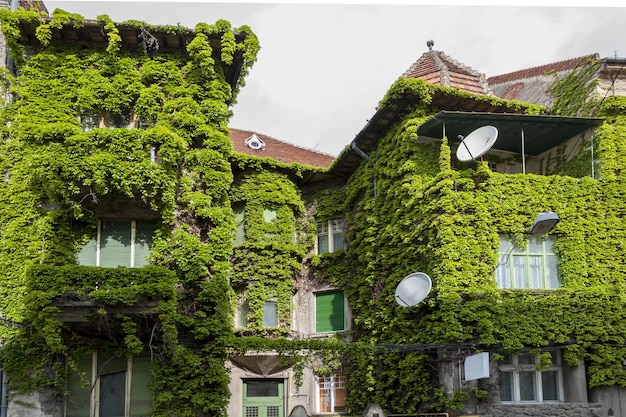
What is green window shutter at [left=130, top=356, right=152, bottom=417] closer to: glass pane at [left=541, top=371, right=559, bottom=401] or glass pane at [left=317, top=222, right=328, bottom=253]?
glass pane at [left=317, top=222, right=328, bottom=253]

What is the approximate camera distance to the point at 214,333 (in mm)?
19984

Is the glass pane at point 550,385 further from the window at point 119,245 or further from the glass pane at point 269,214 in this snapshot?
the window at point 119,245

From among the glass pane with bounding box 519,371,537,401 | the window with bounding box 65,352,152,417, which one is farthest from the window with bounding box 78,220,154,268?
the glass pane with bounding box 519,371,537,401

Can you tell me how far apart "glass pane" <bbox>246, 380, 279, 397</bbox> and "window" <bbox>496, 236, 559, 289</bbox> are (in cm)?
890

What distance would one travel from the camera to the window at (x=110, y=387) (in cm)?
1939

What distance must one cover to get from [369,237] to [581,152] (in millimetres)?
6955

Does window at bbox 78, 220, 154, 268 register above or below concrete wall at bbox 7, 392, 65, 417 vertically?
above

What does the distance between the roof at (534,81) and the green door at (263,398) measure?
1369 centimetres

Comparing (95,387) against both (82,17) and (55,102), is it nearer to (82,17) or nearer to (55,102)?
(55,102)

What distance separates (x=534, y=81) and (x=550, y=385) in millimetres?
13504

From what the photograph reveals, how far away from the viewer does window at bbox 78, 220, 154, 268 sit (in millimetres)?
20172

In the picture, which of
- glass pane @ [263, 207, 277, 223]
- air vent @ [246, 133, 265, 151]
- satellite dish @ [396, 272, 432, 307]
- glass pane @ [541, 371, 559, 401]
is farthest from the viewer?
air vent @ [246, 133, 265, 151]

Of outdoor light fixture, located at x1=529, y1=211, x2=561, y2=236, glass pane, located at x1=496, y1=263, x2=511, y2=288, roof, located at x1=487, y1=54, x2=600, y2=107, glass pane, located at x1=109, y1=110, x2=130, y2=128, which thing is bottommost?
glass pane, located at x1=496, y1=263, x2=511, y2=288

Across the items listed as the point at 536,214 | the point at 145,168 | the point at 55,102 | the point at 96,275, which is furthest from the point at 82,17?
the point at 536,214
